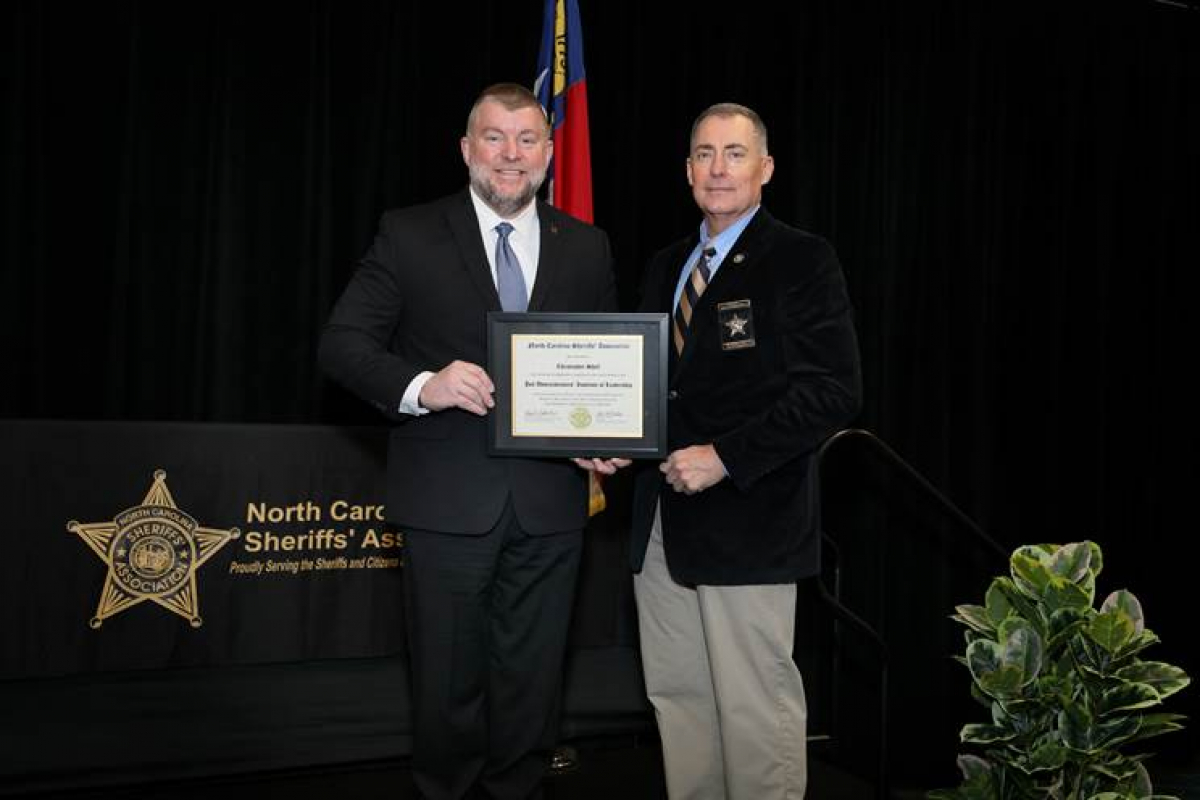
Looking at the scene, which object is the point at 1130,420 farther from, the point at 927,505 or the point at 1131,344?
the point at 927,505

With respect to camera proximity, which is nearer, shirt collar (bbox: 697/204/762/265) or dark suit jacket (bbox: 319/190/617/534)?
dark suit jacket (bbox: 319/190/617/534)

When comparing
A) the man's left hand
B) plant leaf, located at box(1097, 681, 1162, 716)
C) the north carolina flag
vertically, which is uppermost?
the north carolina flag

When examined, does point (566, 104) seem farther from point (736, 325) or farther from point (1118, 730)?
point (1118, 730)

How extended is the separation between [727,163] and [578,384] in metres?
0.66

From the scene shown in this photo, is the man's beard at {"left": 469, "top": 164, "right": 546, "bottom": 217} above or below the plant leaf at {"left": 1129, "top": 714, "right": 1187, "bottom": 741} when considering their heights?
above

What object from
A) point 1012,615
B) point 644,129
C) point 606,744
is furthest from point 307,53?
point 1012,615

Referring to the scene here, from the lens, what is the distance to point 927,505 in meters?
5.86

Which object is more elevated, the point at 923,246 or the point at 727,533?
the point at 923,246

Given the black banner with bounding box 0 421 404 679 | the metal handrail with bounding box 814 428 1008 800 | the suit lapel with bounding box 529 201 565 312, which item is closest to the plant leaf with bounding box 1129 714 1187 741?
the metal handrail with bounding box 814 428 1008 800

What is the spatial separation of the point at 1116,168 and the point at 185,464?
218 inches

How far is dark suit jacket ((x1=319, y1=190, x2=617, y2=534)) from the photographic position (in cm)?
239

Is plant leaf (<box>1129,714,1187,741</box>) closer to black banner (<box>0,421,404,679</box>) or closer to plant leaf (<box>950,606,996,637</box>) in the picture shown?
plant leaf (<box>950,606,996,637</box>)

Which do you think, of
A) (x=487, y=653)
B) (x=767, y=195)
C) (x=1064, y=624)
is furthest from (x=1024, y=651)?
(x=767, y=195)

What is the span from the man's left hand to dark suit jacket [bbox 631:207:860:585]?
3 centimetres
